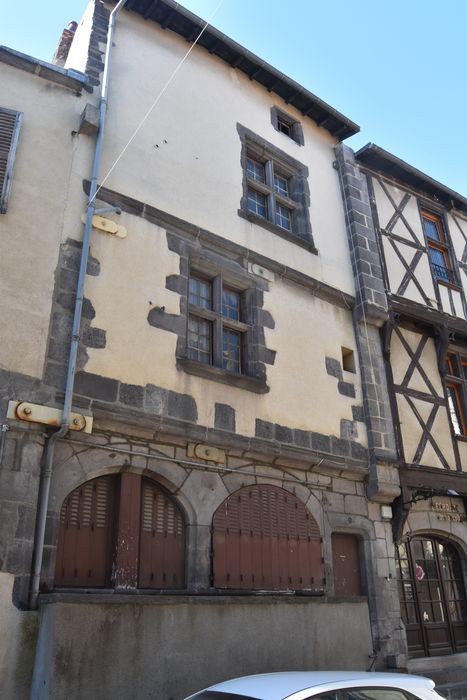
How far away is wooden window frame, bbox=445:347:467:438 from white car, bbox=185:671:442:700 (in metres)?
6.39

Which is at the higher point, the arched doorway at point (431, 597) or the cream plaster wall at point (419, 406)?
the cream plaster wall at point (419, 406)

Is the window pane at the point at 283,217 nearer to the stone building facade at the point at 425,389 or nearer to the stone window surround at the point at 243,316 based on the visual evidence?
the stone window surround at the point at 243,316

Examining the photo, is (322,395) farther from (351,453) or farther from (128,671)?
(128,671)

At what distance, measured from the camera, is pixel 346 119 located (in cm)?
1041

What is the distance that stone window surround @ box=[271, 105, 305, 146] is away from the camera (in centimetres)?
983

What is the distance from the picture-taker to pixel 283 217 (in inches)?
367

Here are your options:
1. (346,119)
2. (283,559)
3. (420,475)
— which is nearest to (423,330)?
(420,475)

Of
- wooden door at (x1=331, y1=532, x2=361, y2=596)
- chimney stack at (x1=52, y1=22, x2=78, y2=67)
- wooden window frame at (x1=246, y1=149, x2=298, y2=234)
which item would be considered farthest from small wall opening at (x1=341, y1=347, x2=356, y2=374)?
chimney stack at (x1=52, y1=22, x2=78, y2=67)

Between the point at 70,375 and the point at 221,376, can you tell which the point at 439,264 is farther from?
the point at 70,375

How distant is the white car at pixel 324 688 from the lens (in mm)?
3311

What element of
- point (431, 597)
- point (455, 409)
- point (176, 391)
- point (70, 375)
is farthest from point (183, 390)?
point (455, 409)

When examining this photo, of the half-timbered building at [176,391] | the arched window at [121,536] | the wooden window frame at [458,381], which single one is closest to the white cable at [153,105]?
the half-timbered building at [176,391]

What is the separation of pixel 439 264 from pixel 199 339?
589 cm

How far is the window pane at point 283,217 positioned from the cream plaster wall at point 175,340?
1.28 meters
